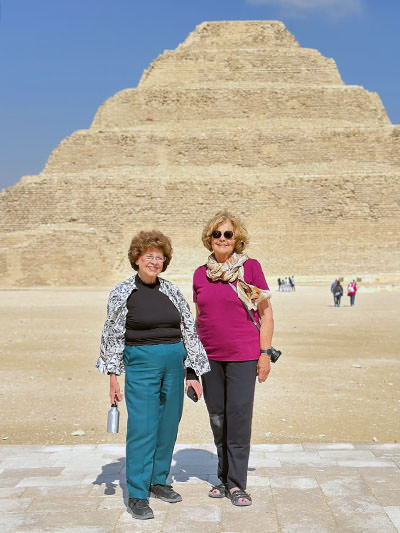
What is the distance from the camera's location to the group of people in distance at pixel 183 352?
4633 mm

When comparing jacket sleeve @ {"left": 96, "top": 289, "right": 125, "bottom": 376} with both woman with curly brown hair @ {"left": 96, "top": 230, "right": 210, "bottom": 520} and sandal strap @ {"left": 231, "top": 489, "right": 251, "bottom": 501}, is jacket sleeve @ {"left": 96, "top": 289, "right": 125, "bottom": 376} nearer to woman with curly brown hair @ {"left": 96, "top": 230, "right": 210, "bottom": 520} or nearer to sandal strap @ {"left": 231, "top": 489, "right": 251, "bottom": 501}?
woman with curly brown hair @ {"left": 96, "top": 230, "right": 210, "bottom": 520}

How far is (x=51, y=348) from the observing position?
1266 centimetres

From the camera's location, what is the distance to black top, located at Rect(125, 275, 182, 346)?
4.62 m

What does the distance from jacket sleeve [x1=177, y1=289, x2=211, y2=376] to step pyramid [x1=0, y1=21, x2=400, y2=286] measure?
3364 cm

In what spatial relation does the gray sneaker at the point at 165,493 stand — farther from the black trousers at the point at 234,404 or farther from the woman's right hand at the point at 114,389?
the woman's right hand at the point at 114,389

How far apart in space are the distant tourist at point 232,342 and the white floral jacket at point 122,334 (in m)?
0.13

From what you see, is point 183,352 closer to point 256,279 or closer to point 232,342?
point 232,342

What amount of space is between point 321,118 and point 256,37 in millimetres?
9047

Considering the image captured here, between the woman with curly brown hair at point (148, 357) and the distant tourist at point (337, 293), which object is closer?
the woman with curly brown hair at point (148, 357)

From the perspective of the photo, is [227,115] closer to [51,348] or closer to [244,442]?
[51,348]

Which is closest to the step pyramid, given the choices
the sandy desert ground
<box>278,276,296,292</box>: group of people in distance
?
<box>278,276,296,292</box>: group of people in distance

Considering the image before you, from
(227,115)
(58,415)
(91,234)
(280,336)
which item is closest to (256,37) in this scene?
(227,115)

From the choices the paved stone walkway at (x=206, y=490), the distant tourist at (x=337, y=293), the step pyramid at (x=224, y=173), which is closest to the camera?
the paved stone walkway at (x=206, y=490)

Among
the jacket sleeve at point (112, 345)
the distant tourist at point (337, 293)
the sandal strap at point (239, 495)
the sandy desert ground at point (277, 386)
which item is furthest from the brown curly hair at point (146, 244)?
the distant tourist at point (337, 293)
